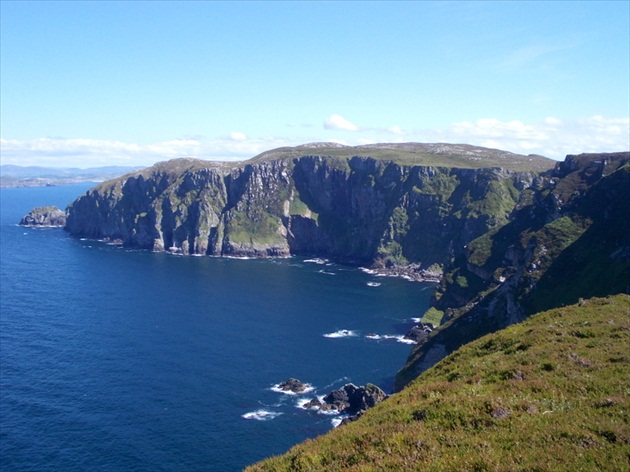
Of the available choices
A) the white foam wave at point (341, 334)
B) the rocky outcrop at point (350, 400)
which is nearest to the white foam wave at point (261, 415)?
the rocky outcrop at point (350, 400)

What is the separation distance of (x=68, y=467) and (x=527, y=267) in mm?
89688

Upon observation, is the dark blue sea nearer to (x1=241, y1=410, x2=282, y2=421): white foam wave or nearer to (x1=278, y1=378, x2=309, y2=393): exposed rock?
→ (x1=241, y1=410, x2=282, y2=421): white foam wave

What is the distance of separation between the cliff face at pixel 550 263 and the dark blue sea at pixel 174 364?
53.3ft

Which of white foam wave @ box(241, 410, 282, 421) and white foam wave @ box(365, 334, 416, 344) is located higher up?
white foam wave @ box(365, 334, 416, 344)

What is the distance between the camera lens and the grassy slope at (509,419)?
18922 mm

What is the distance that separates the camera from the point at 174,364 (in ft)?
380

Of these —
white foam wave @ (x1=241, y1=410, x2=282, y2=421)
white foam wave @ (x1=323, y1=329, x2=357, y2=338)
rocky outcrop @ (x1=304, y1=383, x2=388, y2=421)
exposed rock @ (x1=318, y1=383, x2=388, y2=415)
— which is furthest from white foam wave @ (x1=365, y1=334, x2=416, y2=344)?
white foam wave @ (x1=241, y1=410, x2=282, y2=421)

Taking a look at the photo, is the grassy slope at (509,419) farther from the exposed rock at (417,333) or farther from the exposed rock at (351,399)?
the exposed rock at (417,333)

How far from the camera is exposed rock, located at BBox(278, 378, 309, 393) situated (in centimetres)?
10262

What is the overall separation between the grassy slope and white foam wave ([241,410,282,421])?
62.4 metres

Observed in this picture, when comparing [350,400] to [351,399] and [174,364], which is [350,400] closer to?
[351,399]

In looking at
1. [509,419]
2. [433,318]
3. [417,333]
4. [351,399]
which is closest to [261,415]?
[351,399]

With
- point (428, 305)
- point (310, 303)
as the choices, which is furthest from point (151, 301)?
point (428, 305)

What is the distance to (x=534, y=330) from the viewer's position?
3834 centimetres
